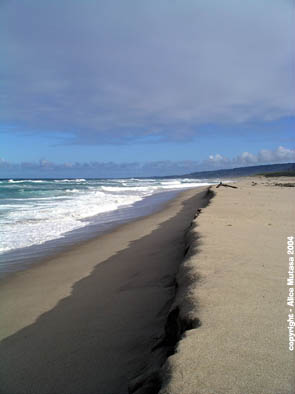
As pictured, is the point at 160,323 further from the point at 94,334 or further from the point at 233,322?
the point at 233,322

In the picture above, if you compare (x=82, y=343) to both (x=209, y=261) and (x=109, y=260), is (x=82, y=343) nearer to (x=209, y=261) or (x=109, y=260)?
(x=209, y=261)

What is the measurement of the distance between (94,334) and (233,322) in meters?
1.69

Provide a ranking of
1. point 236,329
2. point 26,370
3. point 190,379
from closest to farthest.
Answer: point 190,379 → point 236,329 → point 26,370

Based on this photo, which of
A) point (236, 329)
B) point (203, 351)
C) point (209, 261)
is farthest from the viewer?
point (209, 261)

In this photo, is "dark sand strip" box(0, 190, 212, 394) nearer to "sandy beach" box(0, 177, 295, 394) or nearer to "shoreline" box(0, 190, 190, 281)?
"sandy beach" box(0, 177, 295, 394)

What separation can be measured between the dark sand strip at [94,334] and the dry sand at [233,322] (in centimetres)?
47

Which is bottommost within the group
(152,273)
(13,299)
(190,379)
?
(13,299)

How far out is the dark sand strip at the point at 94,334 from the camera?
2592mm

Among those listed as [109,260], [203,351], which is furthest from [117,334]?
[109,260]

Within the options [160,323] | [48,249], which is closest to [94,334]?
[160,323]

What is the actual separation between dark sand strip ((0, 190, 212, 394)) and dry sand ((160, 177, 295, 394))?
47 cm

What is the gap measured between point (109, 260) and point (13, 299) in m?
2.14

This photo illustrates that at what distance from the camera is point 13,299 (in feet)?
15.6

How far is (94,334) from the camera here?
3.25 meters
